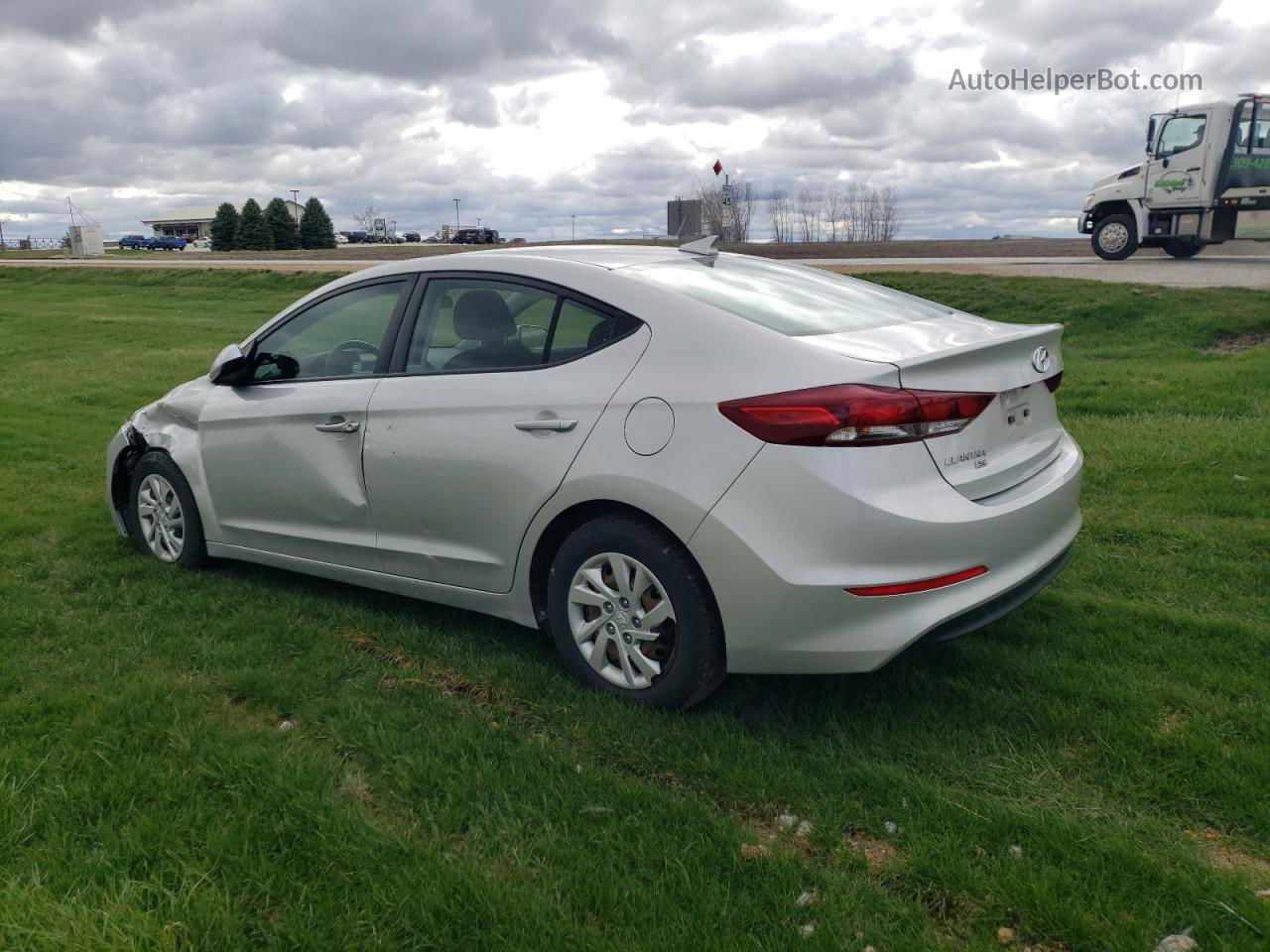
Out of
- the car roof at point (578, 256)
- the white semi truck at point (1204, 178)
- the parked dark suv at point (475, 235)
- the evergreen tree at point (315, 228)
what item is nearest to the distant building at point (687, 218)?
the car roof at point (578, 256)

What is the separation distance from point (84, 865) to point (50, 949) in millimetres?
342

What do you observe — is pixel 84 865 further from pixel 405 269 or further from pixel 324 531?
pixel 405 269

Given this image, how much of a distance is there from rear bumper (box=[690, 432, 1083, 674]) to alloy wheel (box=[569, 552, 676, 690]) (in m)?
0.27

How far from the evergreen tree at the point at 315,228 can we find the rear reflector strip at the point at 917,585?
74.0m

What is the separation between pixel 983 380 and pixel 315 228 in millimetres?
75060

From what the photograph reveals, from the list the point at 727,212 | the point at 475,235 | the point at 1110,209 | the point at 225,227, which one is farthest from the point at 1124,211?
the point at 225,227

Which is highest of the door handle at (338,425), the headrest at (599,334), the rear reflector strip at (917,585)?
the headrest at (599,334)

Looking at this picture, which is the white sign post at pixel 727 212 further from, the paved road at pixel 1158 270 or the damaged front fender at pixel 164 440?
the damaged front fender at pixel 164 440

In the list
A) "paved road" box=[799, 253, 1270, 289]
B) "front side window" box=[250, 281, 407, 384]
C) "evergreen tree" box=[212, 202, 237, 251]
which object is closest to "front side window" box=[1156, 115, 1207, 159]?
"paved road" box=[799, 253, 1270, 289]

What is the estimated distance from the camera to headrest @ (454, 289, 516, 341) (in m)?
4.23

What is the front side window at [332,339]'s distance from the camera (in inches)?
185

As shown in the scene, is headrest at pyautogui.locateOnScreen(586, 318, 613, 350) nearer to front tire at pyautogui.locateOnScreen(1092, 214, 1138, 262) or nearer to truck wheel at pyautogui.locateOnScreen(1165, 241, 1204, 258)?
front tire at pyautogui.locateOnScreen(1092, 214, 1138, 262)

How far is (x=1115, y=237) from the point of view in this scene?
72.9 feet

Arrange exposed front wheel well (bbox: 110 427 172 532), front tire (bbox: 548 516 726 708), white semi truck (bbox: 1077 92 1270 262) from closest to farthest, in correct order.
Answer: front tire (bbox: 548 516 726 708) → exposed front wheel well (bbox: 110 427 172 532) → white semi truck (bbox: 1077 92 1270 262)
